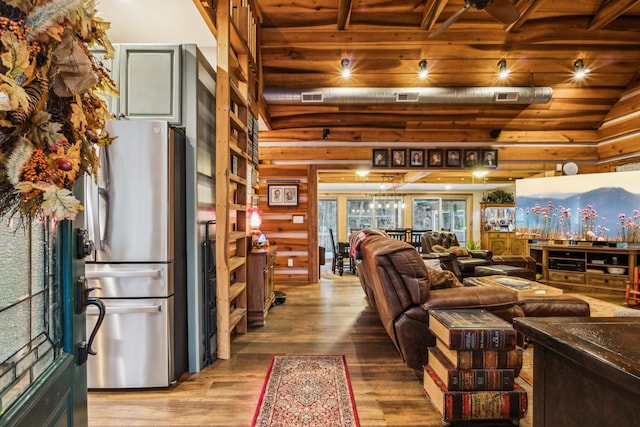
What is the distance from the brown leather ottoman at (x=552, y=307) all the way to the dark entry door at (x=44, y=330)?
10.6 feet

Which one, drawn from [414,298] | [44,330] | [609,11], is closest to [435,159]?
[609,11]

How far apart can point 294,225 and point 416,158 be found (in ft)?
8.68

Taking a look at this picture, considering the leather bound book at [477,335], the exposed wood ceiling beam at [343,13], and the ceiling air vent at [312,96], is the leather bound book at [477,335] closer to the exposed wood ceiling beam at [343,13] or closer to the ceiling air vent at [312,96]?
the exposed wood ceiling beam at [343,13]

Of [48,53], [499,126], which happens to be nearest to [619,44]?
[499,126]

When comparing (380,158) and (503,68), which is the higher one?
(503,68)

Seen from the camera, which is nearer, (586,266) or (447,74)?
(447,74)

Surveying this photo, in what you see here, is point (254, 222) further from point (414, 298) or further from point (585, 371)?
point (585, 371)

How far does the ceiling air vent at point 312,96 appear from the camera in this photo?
184 inches

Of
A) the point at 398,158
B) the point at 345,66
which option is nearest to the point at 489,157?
the point at 398,158

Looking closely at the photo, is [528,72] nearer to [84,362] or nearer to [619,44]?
[619,44]

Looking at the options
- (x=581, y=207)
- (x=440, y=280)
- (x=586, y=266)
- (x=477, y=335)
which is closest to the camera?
(x=477, y=335)

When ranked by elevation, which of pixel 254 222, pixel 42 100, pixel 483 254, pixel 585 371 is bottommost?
pixel 483 254

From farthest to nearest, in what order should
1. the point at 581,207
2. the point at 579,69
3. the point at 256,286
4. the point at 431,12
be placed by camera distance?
the point at 581,207
the point at 579,69
the point at 431,12
the point at 256,286

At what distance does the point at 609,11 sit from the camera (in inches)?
150
